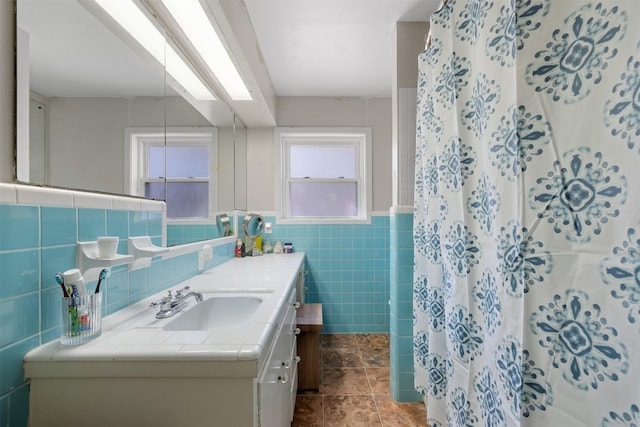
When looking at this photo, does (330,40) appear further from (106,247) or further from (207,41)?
(106,247)

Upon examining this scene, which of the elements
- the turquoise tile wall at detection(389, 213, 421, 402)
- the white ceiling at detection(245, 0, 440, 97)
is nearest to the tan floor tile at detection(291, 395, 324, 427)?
the turquoise tile wall at detection(389, 213, 421, 402)

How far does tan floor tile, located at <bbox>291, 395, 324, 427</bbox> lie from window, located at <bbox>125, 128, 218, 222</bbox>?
52.9 inches

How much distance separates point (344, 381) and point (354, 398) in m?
0.18

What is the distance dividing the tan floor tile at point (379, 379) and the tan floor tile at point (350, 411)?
0.11 metres

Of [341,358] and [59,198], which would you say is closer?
[59,198]

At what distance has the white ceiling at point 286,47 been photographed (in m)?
0.72

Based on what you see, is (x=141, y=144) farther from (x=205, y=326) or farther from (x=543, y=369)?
(x=543, y=369)

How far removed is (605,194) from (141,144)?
146cm

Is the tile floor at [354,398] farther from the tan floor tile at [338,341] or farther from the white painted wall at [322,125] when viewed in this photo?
the white painted wall at [322,125]

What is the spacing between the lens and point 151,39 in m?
1.09

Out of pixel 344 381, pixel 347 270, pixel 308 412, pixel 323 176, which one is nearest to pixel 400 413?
pixel 344 381

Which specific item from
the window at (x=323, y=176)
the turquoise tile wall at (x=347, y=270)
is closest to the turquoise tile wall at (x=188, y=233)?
the turquoise tile wall at (x=347, y=270)

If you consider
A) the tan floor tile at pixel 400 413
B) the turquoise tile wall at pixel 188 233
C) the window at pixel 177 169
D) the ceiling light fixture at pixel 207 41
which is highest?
the ceiling light fixture at pixel 207 41

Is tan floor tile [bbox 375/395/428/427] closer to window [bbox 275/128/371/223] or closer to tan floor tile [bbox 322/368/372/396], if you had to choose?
Result: tan floor tile [bbox 322/368/372/396]
